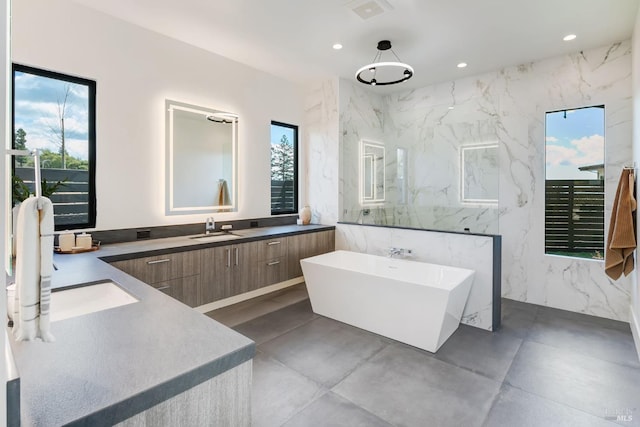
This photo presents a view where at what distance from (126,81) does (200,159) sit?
1.11 m

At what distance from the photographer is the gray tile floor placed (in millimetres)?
2012

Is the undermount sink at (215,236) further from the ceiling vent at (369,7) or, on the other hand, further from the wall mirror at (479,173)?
the wall mirror at (479,173)

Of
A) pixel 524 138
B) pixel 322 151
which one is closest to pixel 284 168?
pixel 322 151

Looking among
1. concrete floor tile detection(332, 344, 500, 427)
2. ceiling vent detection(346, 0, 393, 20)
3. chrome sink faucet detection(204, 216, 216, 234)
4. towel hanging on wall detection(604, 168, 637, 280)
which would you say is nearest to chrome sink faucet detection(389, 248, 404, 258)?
concrete floor tile detection(332, 344, 500, 427)

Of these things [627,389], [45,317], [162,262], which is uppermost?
[45,317]

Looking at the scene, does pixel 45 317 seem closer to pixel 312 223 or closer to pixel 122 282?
pixel 122 282

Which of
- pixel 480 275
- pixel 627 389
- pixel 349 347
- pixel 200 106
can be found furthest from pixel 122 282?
pixel 627 389

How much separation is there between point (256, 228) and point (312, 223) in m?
0.99

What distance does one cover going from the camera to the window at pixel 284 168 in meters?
4.97

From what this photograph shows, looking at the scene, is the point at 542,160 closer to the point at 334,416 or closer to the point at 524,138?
the point at 524,138

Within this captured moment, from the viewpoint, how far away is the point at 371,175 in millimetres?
5176

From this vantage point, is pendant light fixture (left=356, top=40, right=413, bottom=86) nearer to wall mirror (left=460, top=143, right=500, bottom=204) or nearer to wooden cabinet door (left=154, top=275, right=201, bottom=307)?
wall mirror (left=460, top=143, right=500, bottom=204)

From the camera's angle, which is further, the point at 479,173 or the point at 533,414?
the point at 479,173

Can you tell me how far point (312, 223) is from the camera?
17.0 ft
